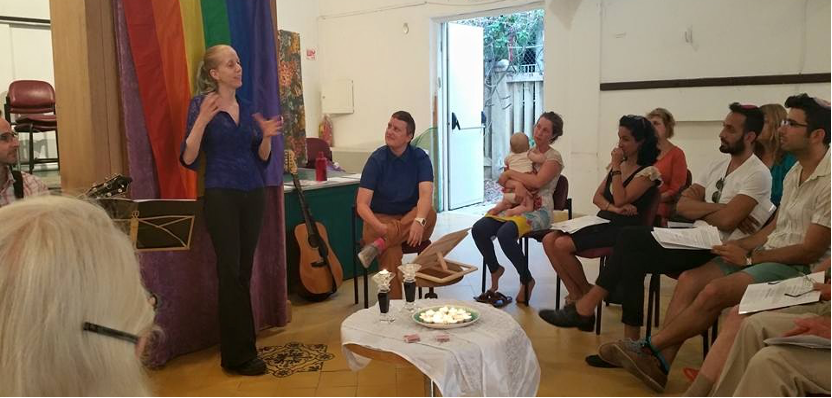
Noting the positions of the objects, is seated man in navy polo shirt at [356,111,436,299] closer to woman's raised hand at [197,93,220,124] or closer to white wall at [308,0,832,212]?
white wall at [308,0,832,212]

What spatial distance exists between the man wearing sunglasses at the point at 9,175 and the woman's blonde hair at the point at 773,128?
8.16 feet

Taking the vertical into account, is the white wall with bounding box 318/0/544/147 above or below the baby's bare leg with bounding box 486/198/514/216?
above

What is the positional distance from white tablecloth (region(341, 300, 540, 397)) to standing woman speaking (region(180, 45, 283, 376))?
644 millimetres

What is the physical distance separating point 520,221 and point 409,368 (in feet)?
7.61

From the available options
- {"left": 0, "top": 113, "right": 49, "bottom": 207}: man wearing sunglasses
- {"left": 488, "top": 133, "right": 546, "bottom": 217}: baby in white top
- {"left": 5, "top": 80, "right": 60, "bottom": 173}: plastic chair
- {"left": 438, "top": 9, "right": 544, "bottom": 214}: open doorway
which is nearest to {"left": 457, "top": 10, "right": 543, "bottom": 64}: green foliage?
{"left": 438, "top": 9, "right": 544, "bottom": 214}: open doorway

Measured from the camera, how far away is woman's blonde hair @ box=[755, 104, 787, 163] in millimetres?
1695

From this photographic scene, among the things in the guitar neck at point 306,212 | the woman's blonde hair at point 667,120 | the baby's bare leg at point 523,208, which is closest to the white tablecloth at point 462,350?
the woman's blonde hair at point 667,120

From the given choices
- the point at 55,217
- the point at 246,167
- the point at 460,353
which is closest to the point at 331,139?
the point at 246,167

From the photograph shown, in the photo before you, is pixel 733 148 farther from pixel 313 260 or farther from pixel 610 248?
pixel 313 260

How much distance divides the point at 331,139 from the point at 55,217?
567 cm

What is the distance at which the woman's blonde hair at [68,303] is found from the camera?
89cm

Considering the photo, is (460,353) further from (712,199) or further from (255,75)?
(255,75)

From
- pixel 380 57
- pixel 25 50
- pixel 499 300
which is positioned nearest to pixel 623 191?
pixel 499 300

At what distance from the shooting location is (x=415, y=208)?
3.30 metres
